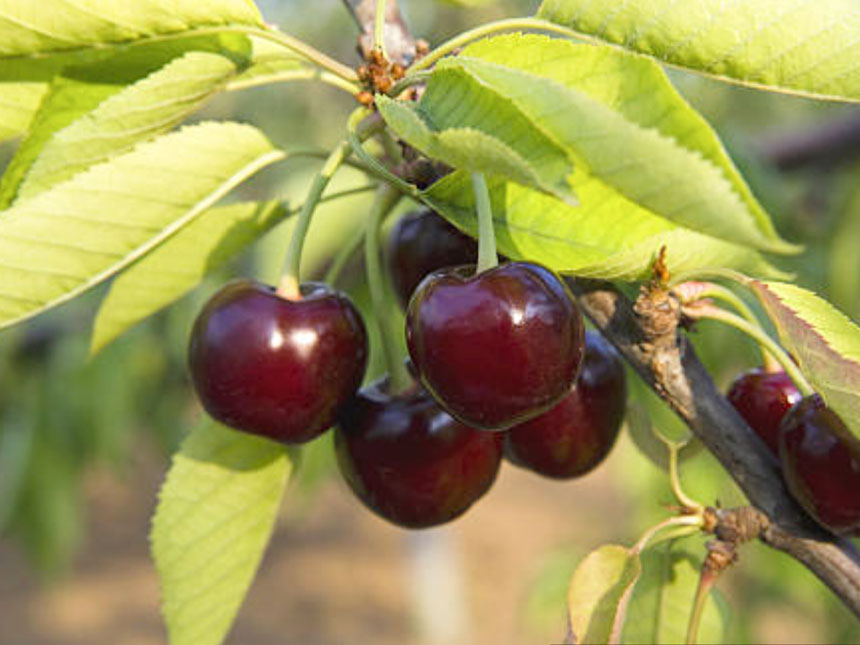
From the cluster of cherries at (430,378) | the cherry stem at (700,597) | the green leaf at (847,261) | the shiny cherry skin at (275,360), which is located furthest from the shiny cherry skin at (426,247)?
the green leaf at (847,261)

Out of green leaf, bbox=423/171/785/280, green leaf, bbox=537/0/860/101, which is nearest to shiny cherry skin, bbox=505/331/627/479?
green leaf, bbox=423/171/785/280

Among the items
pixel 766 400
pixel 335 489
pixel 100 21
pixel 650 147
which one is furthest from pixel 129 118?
pixel 335 489

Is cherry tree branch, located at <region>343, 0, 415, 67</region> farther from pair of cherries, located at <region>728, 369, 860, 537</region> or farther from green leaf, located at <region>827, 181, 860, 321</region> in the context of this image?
green leaf, located at <region>827, 181, 860, 321</region>

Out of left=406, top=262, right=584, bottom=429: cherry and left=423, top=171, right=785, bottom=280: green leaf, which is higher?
left=423, top=171, right=785, bottom=280: green leaf

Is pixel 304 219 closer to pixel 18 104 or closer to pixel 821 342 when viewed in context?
pixel 18 104

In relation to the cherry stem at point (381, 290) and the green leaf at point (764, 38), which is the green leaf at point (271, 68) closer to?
the cherry stem at point (381, 290)

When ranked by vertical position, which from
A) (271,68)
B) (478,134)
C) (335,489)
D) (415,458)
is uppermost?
(478,134)
